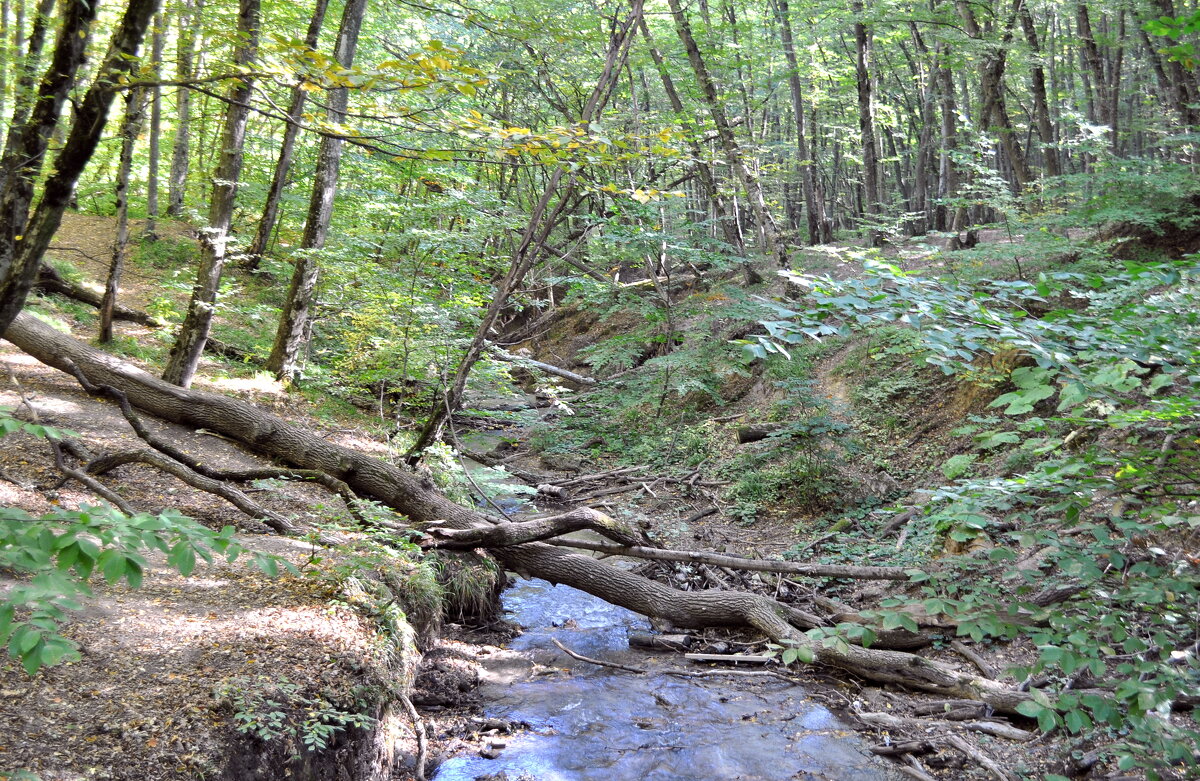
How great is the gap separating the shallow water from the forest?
0.04m

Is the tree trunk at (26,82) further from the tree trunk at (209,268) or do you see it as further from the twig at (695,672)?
the twig at (695,672)

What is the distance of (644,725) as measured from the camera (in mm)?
5586

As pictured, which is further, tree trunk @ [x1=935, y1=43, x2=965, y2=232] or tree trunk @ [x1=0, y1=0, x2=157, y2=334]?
tree trunk @ [x1=935, y1=43, x2=965, y2=232]

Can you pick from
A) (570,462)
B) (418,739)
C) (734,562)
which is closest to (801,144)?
(570,462)

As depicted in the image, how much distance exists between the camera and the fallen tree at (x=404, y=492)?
6.99 metres

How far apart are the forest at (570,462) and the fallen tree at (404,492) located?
5 cm

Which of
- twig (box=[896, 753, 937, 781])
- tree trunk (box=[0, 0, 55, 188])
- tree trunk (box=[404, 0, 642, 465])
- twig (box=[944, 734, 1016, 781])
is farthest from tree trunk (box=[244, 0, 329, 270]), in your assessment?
twig (box=[944, 734, 1016, 781])

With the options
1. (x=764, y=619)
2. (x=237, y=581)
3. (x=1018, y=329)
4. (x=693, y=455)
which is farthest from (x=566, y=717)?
(x=693, y=455)

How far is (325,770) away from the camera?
3709mm

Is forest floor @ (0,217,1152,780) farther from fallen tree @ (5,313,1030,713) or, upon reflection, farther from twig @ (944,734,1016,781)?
fallen tree @ (5,313,1030,713)

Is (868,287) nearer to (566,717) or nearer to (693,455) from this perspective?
(566,717)

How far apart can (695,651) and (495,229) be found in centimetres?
735

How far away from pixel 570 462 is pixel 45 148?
10730 millimetres

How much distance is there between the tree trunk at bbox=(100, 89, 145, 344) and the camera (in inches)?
326
